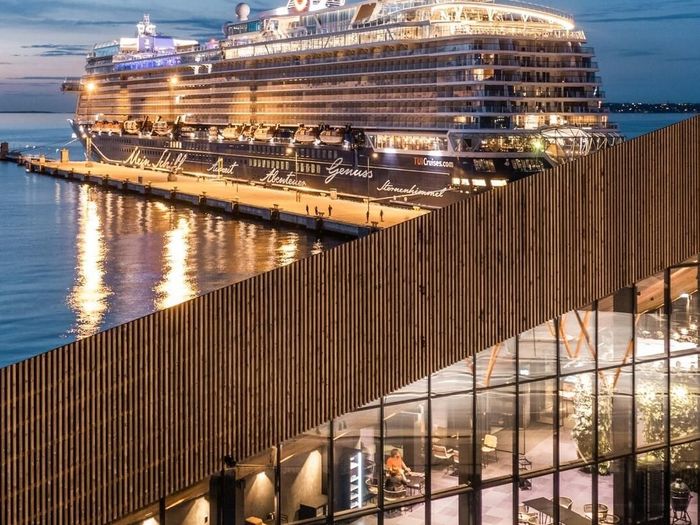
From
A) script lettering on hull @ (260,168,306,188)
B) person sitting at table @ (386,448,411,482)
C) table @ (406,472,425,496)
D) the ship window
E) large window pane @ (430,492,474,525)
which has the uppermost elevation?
the ship window

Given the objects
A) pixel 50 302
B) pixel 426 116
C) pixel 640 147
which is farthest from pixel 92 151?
pixel 640 147

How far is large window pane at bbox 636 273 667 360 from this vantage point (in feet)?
40.3

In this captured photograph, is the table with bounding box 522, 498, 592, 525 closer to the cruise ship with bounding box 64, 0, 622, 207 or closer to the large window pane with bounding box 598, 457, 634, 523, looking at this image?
the large window pane with bounding box 598, 457, 634, 523

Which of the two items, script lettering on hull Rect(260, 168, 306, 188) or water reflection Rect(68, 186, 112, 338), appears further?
script lettering on hull Rect(260, 168, 306, 188)

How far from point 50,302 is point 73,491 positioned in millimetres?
30738

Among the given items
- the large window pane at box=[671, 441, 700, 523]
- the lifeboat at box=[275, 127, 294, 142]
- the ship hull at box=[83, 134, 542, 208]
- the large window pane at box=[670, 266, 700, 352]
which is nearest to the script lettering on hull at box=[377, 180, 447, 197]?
the ship hull at box=[83, 134, 542, 208]

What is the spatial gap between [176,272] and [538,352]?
33987 mm

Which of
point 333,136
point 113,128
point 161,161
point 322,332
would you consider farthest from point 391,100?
point 322,332

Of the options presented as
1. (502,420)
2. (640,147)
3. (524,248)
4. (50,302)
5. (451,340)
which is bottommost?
(50,302)

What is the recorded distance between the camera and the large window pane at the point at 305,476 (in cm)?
1020

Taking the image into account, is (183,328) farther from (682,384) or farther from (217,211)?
(217,211)

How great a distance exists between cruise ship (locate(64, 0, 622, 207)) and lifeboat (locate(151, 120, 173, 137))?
138cm

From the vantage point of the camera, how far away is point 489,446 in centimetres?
1127

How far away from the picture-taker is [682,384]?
12.5 metres
